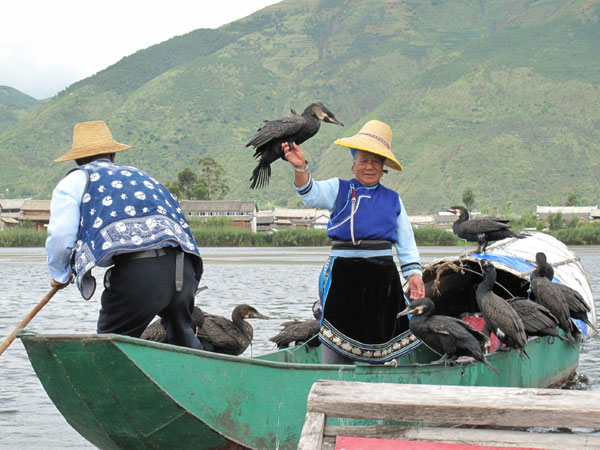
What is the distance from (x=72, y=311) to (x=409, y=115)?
120425mm

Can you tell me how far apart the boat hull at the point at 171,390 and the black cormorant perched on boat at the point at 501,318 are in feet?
6.17

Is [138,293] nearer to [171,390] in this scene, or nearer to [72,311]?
[171,390]

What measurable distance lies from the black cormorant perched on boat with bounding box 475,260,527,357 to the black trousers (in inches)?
131

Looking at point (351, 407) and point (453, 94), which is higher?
point (453, 94)

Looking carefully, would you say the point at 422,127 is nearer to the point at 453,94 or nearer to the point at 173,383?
the point at 453,94

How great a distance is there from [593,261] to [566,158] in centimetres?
7518

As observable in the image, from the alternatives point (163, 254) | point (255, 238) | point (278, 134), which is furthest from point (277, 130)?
point (255, 238)

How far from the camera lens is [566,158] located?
4215 inches

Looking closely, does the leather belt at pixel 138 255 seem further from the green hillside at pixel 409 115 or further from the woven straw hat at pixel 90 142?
the green hillside at pixel 409 115

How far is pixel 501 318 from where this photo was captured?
275 inches

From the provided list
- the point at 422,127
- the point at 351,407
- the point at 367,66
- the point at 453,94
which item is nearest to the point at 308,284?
the point at 351,407

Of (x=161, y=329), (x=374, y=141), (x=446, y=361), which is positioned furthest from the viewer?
(x=161, y=329)

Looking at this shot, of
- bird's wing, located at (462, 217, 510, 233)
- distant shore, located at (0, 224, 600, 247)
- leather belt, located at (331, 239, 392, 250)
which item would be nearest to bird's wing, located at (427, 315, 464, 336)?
leather belt, located at (331, 239, 392, 250)

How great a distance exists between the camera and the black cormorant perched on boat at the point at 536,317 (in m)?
7.48
